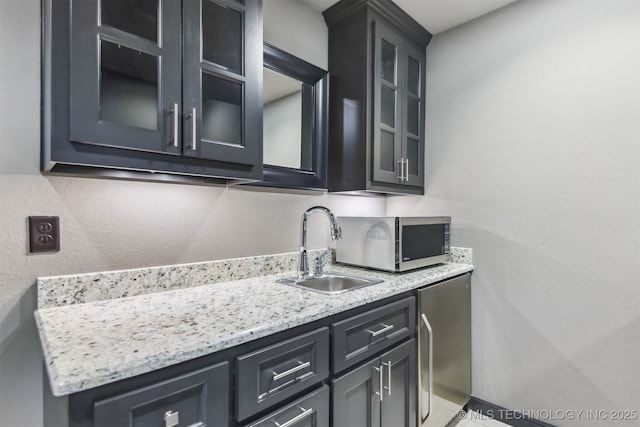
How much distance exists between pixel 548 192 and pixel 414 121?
0.85m

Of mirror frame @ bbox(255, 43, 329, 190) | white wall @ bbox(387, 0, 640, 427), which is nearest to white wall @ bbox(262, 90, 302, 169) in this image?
mirror frame @ bbox(255, 43, 329, 190)

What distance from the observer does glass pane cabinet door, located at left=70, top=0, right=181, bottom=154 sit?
0.84 m

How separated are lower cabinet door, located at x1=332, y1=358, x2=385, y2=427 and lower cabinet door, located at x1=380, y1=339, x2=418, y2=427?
0.04m

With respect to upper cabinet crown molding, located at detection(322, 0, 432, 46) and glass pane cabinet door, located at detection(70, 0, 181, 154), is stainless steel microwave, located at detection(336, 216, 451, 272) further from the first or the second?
upper cabinet crown molding, located at detection(322, 0, 432, 46)

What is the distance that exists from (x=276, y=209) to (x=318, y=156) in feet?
1.32

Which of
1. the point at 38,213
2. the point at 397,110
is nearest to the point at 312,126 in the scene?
the point at 397,110

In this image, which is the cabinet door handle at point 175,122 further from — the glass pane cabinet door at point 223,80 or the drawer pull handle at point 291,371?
the drawer pull handle at point 291,371

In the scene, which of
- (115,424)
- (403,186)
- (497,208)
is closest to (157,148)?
(115,424)

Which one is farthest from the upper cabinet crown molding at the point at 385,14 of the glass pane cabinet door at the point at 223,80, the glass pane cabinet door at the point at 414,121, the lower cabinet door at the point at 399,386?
the lower cabinet door at the point at 399,386

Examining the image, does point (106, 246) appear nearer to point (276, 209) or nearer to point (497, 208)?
point (276, 209)

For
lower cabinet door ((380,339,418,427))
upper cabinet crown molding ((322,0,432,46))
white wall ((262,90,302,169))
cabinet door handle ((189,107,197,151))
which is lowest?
lower cabinet door ((380,339,418,427))

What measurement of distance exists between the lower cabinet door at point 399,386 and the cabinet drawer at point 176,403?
0.68 metres

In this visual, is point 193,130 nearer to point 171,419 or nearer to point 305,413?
point 171,419

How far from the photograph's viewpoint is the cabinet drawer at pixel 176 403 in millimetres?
626
